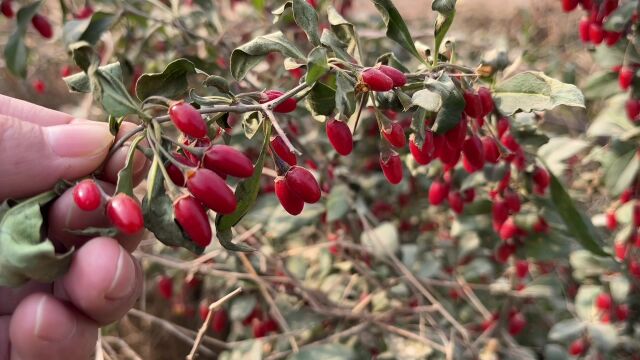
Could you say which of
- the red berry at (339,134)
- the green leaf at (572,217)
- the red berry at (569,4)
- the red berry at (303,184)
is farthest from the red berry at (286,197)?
the red berry at (569,4)

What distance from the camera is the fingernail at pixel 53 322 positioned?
34.1 inches

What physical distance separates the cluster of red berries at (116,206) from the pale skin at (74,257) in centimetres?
5

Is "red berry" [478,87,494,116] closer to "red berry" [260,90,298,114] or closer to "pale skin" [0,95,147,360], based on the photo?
"red berry" [260,90,298,114]

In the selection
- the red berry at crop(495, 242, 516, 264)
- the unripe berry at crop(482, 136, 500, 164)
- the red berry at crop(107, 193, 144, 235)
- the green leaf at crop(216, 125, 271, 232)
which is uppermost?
the red berry at crop(107, 193, 144, 235)

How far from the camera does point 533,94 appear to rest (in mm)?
1072

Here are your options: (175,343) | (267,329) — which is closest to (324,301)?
(267,329)

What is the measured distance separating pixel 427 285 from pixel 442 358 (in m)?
0.29

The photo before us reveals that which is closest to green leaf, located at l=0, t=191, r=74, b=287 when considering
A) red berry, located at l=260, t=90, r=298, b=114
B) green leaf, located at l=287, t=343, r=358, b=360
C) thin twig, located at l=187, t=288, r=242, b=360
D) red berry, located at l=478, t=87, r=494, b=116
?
thin twig, located at l=187, t=288, r=242, b=360

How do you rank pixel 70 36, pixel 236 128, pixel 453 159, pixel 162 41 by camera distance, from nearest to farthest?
pixel 453 159, pixel 70 36, pixel 236 128, pixel 162 41

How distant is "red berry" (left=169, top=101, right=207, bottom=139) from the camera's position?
0.82 meters

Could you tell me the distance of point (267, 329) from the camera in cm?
219

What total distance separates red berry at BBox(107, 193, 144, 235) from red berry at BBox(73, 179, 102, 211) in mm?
31

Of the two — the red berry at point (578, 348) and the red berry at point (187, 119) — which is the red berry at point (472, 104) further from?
→ the red berry at point (578, 348)

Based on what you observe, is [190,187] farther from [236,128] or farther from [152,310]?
[152,310]
